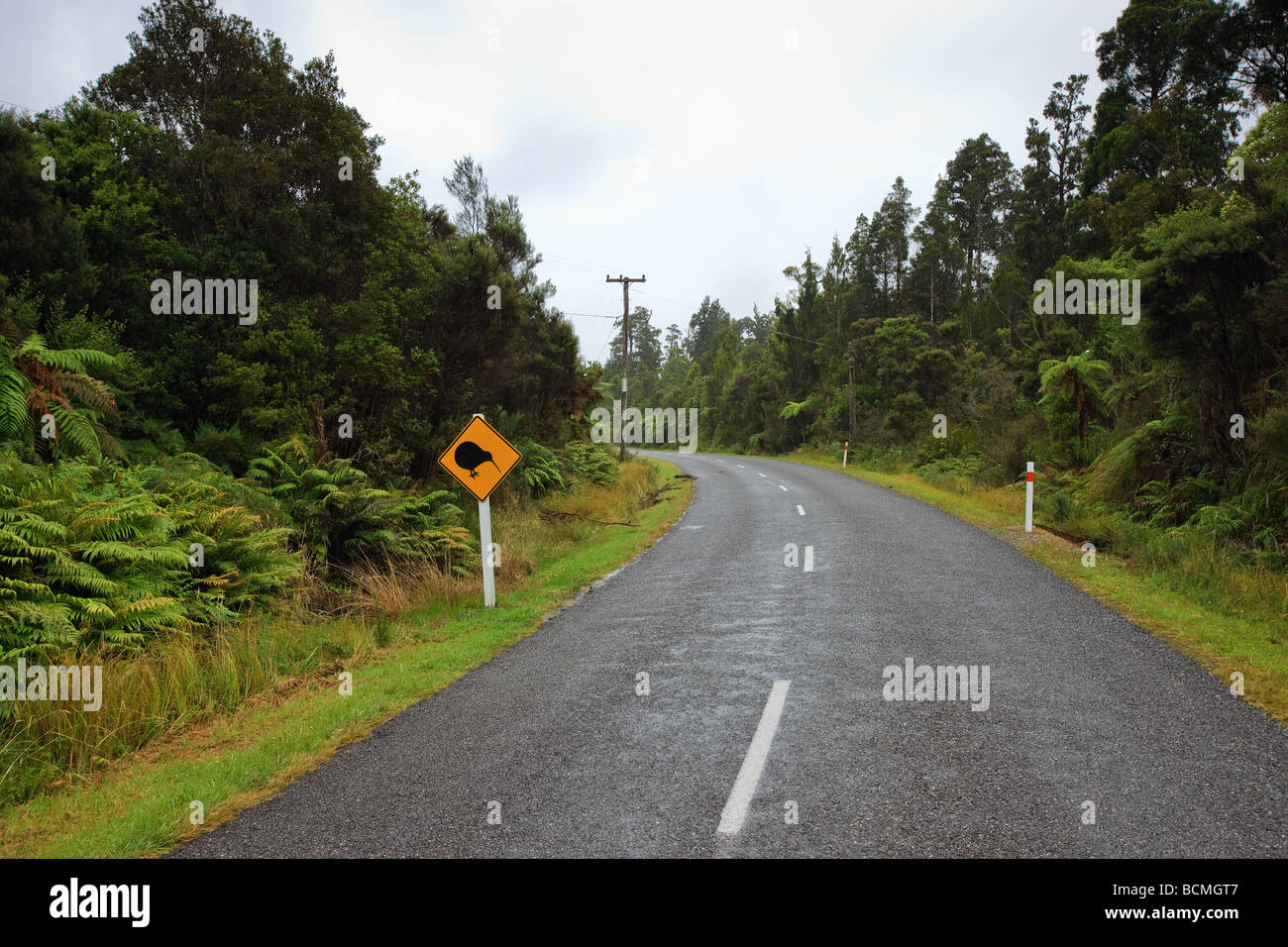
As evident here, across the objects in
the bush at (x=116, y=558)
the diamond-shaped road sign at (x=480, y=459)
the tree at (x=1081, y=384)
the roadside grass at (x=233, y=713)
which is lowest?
the roadside grass at (x=233, y=713)

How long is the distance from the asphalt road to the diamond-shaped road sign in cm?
222

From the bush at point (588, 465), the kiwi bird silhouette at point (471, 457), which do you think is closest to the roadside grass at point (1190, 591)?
the kiwi bird silhouette at point (471, 457)

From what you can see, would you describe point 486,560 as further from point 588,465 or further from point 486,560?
point 588,465

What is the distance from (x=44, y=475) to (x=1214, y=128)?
98.0 feet

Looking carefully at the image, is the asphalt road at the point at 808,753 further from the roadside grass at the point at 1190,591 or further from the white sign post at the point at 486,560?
the white sign post at the point at 486,560

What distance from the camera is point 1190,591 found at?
8.27 meters

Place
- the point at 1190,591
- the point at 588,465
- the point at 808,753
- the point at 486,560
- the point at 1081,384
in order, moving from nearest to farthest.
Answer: the point at 808,753, the point at 1190,591, the point at 486,560, the point at 1081,384, the point at 588,465

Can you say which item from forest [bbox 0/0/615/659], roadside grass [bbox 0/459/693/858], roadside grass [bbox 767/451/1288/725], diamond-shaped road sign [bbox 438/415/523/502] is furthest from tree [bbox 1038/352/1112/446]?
diamond-shaped road sign [bbox 438/415/523/502]

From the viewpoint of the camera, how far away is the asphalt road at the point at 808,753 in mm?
3398

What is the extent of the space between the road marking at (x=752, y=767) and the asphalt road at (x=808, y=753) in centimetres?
2

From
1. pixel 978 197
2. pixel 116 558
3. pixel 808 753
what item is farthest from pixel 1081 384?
pixel 978 197

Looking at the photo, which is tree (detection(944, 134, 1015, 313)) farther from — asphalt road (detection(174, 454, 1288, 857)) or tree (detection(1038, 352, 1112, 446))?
asphalt road (detection(174, 454, 1288, 857))

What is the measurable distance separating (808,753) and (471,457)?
6.18 meters
